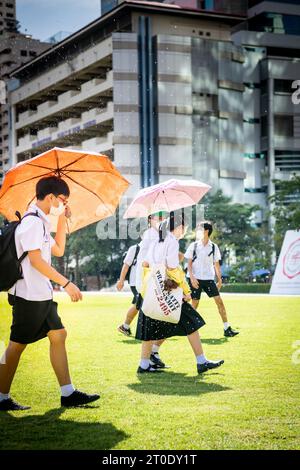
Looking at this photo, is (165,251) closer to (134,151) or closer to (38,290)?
(38,290)

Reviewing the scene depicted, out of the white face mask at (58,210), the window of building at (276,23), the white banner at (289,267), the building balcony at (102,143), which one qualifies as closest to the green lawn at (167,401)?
the white face mask at (58,210)

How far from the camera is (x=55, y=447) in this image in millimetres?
5195

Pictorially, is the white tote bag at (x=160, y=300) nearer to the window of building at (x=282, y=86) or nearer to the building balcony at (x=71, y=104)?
the building balcony at (x=71, y=104)

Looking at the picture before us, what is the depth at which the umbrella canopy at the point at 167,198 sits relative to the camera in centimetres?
1038

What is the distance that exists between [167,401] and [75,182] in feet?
7.37

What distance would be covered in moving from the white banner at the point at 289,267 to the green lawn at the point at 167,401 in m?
18.1

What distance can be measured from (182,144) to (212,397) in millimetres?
50489

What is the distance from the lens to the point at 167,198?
11.0 meters

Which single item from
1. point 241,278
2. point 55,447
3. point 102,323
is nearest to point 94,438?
point 55,447

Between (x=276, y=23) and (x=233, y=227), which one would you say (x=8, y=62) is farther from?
(x=233, y=227)

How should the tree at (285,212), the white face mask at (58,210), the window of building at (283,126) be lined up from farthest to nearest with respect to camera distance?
the window of building at (283,126) < the tree at (285,212) < the white face mask at (58,210)

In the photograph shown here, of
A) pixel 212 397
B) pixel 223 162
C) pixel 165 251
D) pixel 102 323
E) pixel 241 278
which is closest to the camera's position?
pixel 212 397

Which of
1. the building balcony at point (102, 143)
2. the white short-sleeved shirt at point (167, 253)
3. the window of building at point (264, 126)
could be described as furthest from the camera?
the window of building at point (264, 126)

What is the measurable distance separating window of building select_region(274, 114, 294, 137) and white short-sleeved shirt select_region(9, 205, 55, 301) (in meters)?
59.3
